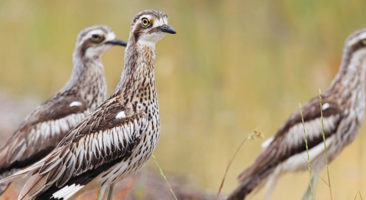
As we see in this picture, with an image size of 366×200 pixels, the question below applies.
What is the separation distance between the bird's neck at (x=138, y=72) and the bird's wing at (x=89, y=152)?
168 mm

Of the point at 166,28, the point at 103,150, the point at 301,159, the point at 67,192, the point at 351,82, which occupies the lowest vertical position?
the point at 301,159

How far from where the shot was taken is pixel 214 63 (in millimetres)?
10602

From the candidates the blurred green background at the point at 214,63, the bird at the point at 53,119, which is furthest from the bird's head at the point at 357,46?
the bird at the point at 53,119

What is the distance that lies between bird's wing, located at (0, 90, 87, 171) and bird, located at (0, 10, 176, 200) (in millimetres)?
877

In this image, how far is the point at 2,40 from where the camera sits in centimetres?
1198

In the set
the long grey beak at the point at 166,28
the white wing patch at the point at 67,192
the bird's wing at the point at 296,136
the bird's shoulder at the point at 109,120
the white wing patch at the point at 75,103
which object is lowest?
the bird's wing at the point at 296,136

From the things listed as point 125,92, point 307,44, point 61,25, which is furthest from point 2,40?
point 125,92

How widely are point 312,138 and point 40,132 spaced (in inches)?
96.8

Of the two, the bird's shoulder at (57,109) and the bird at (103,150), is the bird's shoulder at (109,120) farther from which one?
the bird's shoulder at (57,109)

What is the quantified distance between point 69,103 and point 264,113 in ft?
11.1

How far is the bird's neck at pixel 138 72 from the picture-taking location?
5314 millimetres

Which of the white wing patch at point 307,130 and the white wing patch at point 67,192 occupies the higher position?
the white wing patch at point 67,192

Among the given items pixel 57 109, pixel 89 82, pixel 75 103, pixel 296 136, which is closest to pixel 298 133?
pixel 296 136

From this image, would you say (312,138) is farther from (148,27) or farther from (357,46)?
(148,27)
